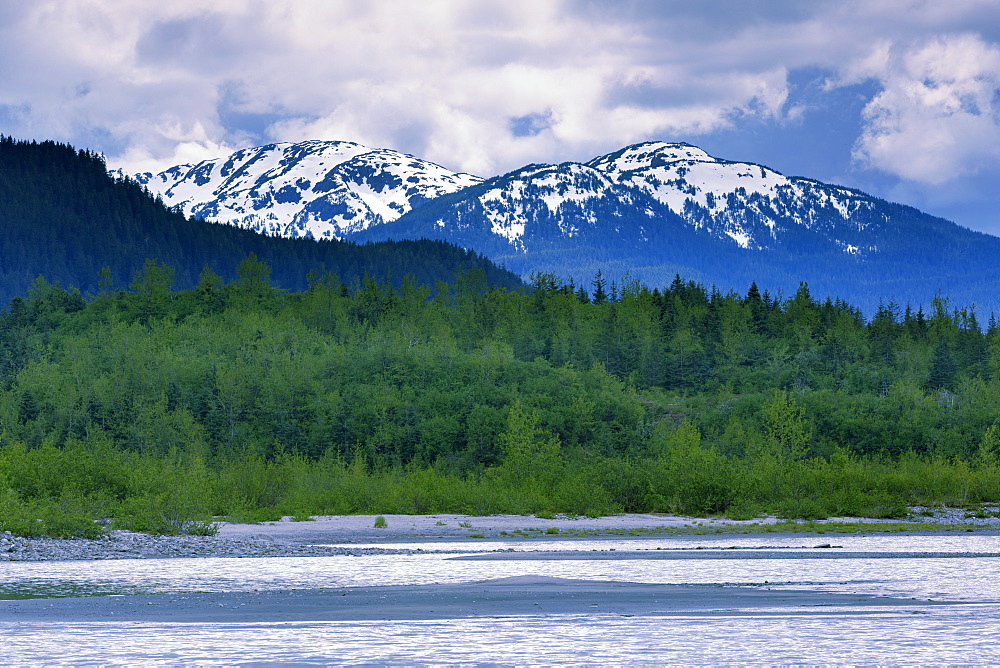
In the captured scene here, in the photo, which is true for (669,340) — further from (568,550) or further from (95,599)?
(95,599)

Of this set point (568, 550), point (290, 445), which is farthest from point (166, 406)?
point (568, 550)

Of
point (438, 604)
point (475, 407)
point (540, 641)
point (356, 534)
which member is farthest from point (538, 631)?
point (475, 407)

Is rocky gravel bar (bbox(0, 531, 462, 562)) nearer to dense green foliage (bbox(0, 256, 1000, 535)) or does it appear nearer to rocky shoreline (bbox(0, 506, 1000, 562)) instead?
rocky shoreline (bbox(0, 506, 1000, 562))

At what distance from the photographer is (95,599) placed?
76.4 ft

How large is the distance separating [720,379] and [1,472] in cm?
8717

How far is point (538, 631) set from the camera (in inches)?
758

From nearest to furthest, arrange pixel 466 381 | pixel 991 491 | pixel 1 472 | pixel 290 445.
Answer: pixel 1 472 < pixel 991 491 < pixel 290 445 < pixel 466 381

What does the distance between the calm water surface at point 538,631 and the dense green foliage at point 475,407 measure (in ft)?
44.0

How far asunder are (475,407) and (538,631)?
66.6 m

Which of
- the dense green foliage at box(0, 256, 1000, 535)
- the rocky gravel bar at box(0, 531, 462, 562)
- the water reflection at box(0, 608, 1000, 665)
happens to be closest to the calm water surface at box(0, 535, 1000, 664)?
the water reflection at box(0, 608, 1000, 665)

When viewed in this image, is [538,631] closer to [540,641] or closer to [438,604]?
[540,641]

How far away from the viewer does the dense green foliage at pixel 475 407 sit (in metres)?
60.1

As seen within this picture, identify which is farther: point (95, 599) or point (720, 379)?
point (720, 379)

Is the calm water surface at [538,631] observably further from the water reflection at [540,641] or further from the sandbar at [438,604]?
the sandbar at [438,604]
